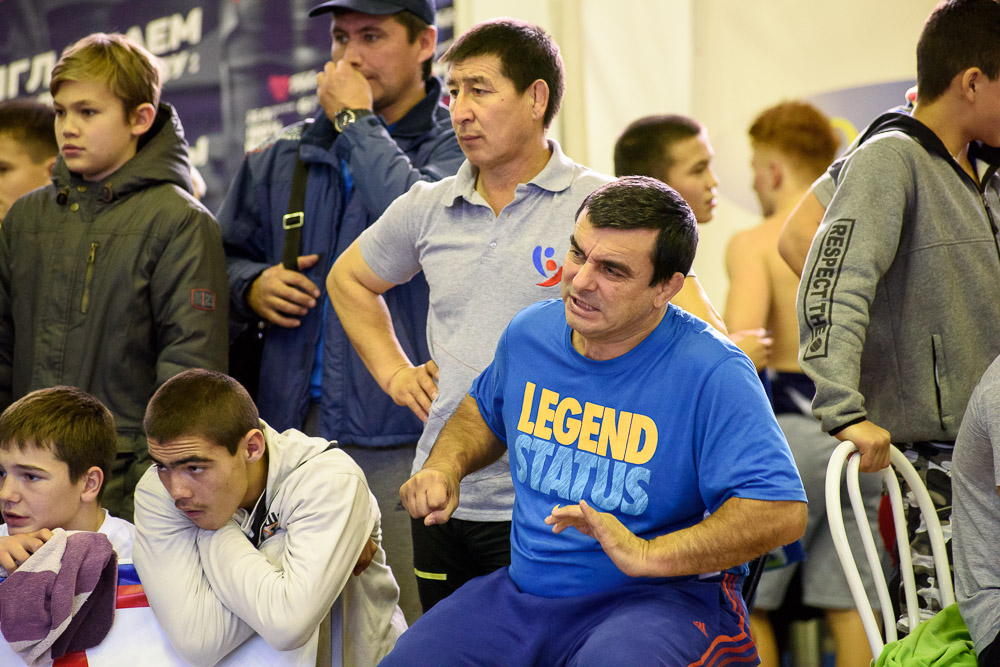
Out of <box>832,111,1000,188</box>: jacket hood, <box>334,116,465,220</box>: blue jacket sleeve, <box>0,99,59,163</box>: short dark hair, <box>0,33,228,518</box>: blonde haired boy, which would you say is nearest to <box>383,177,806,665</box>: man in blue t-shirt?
<box>832,111,1000,188</box>: jacket hood

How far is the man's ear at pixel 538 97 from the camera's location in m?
2.39

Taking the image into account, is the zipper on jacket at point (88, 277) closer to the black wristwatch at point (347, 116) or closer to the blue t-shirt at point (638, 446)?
the black wristwatch at point (347, 116)

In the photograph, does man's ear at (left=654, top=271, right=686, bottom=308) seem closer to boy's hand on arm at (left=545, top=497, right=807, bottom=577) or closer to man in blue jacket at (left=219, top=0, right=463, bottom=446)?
boy's hand on arm at (left=545, top=497, right=807, bottom=577)

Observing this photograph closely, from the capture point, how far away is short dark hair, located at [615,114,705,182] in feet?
11.2

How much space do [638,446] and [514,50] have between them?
1.00 metres

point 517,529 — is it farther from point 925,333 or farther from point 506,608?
point 925,333

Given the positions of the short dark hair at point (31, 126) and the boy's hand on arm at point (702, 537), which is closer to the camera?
the boy's hand on arm at point (702, 537)

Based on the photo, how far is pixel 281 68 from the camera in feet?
13.4

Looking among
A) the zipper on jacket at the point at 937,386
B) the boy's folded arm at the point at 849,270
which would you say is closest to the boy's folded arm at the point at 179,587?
the boy's folded arm at the point at 849,270

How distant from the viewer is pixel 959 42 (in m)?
2.39

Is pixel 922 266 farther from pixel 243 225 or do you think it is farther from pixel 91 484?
pixel 91 484

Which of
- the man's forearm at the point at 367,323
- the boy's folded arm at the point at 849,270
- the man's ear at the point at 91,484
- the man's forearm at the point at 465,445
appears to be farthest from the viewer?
the man's forearm at the point at 367,323

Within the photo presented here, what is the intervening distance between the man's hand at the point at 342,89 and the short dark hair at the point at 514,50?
0.55m

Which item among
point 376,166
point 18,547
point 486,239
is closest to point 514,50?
point 486,239
